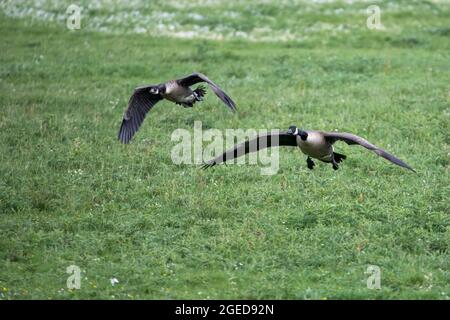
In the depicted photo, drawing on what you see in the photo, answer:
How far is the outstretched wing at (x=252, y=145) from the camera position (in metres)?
10.7

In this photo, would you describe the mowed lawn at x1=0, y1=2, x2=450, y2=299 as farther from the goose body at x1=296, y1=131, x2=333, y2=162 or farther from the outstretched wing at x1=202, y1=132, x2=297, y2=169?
the outstretched wing at x1=202, y1=132, x2=297, y2=169

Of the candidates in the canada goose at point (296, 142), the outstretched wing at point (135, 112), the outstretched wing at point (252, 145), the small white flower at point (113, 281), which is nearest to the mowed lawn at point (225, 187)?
the small white flower at point (113, 281)

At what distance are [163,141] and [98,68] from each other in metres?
4.87

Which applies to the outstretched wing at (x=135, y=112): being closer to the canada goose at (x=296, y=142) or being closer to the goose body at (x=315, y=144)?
the canada goose at (x=296, y=142)

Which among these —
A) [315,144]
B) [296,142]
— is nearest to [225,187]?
[296,142]

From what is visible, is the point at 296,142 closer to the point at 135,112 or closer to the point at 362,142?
the point at 362,142

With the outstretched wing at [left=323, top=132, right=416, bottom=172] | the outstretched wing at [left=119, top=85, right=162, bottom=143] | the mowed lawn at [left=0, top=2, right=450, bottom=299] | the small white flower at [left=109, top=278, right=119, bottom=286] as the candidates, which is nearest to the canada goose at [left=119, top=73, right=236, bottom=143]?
the outstretched wing at [left=119, top=85, right=162, bottom=143]

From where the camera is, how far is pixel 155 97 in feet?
42.9

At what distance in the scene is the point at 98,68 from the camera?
61.6ft

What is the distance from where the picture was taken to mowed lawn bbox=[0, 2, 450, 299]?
32.9 feet

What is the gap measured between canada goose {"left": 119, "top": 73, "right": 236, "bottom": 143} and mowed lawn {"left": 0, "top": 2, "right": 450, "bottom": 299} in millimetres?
632

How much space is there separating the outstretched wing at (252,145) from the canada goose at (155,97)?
4.14 ft

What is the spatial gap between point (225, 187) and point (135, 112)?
1.76 meters
